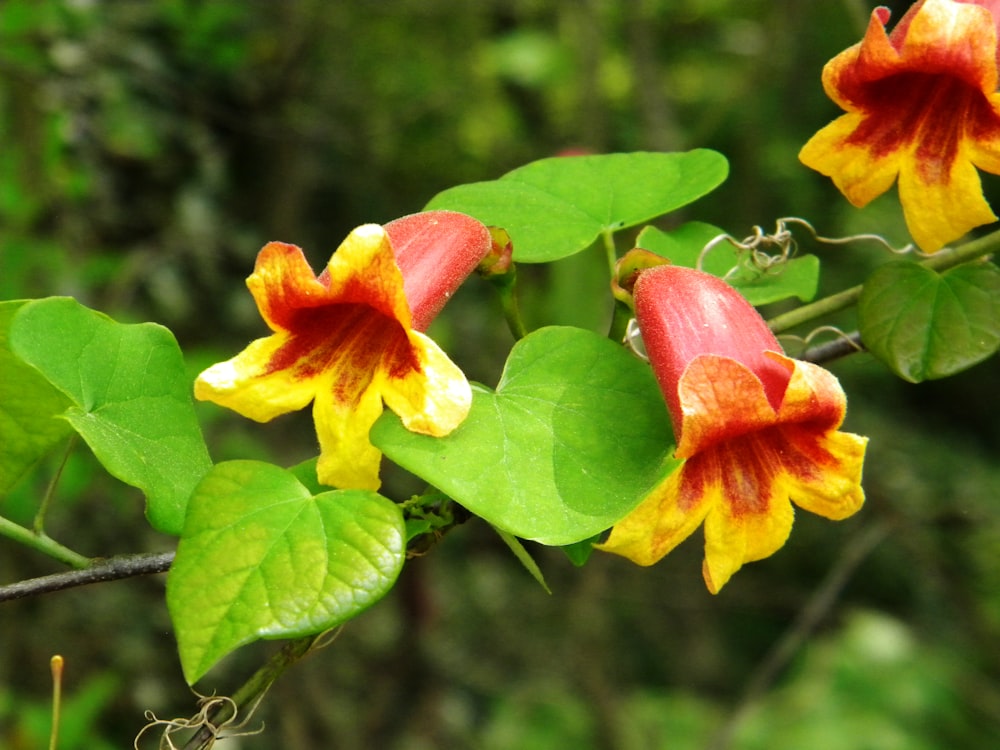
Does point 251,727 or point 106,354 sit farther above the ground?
point 106,354

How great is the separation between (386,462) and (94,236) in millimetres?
968

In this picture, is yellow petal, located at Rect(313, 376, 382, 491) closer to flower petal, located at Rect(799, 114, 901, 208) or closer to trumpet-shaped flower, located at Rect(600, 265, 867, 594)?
trumpet-shaped flower, located at Rect(600, 265, 867, 594)

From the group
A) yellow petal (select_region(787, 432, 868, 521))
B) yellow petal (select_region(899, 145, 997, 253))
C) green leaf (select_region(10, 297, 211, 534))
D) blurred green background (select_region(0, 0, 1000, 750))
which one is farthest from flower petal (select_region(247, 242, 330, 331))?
blurred green background (select_region(0, 0, 1000, 750))

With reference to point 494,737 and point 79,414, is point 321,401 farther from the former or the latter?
point 494,737

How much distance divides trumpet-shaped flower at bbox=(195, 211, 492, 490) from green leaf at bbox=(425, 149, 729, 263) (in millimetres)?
94

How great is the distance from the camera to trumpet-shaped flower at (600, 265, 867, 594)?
650 mm

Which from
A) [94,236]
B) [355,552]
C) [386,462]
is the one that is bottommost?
[386,462]

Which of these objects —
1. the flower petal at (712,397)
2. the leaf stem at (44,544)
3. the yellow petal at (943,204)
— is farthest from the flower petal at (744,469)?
the leaf stem at (44,544)

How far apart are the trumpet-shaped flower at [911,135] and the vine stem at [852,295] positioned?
38 millimetres

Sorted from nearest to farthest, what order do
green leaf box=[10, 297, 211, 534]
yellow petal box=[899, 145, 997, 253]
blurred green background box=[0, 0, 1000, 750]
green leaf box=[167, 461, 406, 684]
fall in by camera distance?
green leaf box=[167, 461, 406, 684]
green leaf box=[10, 297, 211, 534]
yellow petal box=[899, 145, 997, 253]
blurred green background box=[0, 0, 1000, 750]

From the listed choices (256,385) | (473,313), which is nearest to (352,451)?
(256,385)

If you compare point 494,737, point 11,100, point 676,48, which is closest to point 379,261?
point 11,100

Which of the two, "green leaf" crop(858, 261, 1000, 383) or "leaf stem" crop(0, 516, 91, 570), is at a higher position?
"green leaf" crop(858, 261, 1000, 383)

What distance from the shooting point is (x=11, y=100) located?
2.22 m
